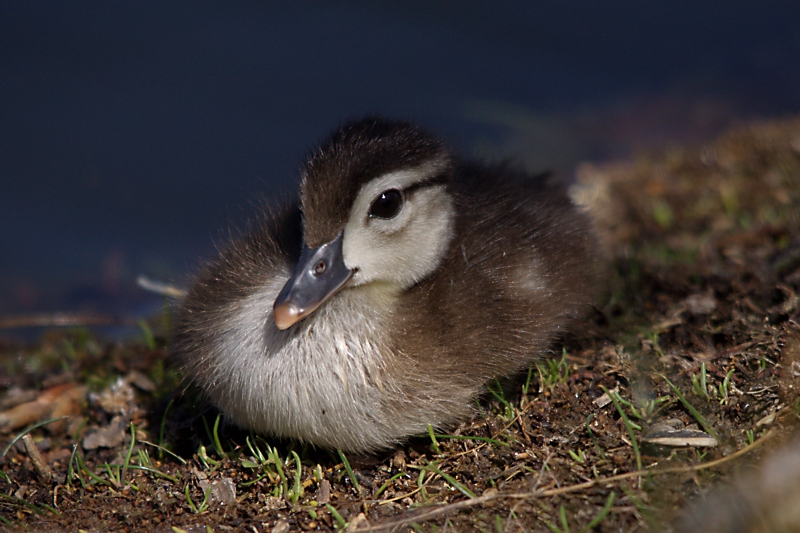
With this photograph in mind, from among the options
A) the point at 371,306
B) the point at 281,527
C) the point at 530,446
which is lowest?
the point at 530,446

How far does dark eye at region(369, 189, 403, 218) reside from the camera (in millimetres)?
3139

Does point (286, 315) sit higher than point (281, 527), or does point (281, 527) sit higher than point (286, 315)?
point (286, 315)

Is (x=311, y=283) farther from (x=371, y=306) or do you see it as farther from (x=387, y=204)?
(x=387, y=204)

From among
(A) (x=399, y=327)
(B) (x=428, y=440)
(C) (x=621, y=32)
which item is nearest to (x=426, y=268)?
(A) (x=399, y=327)

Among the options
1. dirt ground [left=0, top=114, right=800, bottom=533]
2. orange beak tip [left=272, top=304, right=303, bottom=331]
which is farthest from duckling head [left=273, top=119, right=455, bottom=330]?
dirt ground [left=0, top=114, right=800, bottom=533]

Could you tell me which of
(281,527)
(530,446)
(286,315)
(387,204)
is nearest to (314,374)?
(286,315)

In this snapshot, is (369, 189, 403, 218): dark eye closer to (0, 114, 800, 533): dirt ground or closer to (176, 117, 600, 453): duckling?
(176, 117, 600, 453): duckling

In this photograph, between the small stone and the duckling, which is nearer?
the small stone

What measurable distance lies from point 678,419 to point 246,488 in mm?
1730

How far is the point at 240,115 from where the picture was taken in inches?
324

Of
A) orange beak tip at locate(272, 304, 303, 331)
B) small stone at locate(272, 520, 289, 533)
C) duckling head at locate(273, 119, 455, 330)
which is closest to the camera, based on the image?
small stone at locate(272, 520, 289, 533)

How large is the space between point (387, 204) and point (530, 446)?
3.68ft

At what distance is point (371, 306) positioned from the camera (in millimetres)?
3193

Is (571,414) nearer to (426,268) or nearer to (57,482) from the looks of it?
(426,268)
